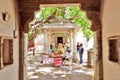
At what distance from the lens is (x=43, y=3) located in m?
5.90

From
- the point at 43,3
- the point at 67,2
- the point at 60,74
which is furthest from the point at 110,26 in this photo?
the point at 60,74

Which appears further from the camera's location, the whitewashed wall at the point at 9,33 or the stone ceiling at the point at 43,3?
the stone ceiling at the point at 43,3

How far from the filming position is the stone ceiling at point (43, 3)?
232 inches

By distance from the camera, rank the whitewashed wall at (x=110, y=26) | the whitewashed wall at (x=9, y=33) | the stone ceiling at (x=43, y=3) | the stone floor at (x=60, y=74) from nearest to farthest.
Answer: the whitewashed wall at (x=110, y=26)
the whitewashed wall at (x=9, y=33)
the stone ceiling at (x=43, y=3)
the stone floor at (x=60, y=74)

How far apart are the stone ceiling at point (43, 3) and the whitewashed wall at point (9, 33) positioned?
1.51 ft

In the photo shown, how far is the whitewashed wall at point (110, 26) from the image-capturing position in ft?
13.9

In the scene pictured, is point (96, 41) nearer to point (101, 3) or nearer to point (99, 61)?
point (99, 61)

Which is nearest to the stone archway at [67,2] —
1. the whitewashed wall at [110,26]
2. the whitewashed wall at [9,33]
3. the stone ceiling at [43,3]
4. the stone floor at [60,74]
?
the stone ceiling at [43,3]

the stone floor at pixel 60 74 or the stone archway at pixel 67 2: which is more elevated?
the stone archway at pixel 67 2

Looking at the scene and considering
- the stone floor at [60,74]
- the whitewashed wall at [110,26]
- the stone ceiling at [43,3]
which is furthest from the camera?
the stone floor at [60,74]

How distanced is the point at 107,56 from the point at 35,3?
7.17 feet

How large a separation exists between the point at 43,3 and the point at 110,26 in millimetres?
1876

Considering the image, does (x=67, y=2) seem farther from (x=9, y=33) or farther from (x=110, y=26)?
(x=9, y=33)

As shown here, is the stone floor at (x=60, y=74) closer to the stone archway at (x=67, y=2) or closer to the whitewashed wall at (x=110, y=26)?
the stone archway at (x=67, y=2)
